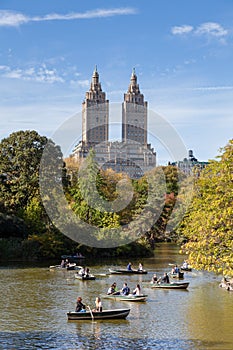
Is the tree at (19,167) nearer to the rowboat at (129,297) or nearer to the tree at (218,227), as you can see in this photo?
the rowboat at (129,297)

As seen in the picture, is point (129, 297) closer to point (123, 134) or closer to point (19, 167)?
point (19, 167)

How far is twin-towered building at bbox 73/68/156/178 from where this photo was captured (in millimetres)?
104062

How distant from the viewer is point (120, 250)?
45.7 meters

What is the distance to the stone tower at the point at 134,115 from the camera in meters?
135

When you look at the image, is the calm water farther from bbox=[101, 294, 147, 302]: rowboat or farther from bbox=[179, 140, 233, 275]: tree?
bbox=[179, 140, 233, 275]: tree

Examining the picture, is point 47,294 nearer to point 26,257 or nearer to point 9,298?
point 9,298

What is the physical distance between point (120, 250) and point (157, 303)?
22547 mm

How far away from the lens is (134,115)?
5482 inches

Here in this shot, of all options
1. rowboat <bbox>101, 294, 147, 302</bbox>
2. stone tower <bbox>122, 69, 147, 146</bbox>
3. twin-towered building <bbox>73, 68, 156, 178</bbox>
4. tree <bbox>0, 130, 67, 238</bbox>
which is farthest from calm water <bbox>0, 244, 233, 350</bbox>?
stone tower <bbox>122, 69, 147, 146</bbox>

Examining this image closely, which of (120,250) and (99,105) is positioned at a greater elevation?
Answer: (99,105)

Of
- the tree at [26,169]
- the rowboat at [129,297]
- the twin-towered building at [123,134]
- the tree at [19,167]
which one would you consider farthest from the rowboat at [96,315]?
the twin-towered building at [123,134]

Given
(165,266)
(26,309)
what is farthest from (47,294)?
(165,266)

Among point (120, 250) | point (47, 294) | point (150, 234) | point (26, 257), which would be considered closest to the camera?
point (47, 294)

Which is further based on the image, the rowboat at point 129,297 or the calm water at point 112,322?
the rowboat at point 129,297
